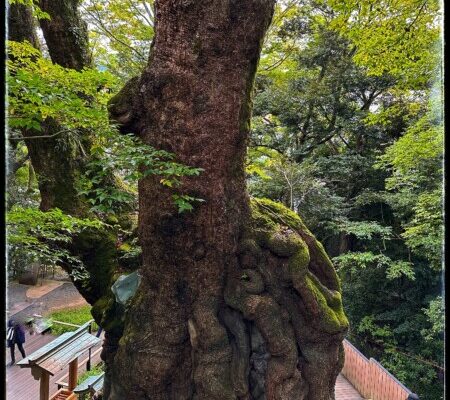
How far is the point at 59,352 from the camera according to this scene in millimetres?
4723

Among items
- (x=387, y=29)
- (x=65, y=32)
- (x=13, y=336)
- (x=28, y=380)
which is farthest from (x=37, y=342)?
(x=387, y=29)

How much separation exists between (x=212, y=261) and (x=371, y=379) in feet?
16.3

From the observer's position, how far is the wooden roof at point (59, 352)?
4.20 m

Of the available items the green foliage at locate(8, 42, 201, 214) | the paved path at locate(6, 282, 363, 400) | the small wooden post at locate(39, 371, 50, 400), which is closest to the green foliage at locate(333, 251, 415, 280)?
the paved path at locate(6, 282, 363, 400)

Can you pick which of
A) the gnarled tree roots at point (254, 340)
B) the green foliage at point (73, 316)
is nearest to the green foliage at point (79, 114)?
the gnarled tree roots at point (254, 340)

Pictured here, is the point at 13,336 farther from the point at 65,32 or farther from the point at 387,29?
the point at 387,29

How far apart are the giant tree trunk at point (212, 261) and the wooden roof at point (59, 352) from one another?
57.1 inches

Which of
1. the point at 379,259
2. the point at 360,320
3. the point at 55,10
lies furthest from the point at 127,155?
the point at 360,320

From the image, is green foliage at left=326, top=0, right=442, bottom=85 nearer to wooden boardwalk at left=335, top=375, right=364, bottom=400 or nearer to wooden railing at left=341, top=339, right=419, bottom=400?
wooden railing at left=341, top=339, right=419, bottom=400

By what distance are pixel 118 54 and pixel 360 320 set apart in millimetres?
8968

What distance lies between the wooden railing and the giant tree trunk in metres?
3.13

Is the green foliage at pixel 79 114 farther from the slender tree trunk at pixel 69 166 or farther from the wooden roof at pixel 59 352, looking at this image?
the wooden roof at pixel 59 352

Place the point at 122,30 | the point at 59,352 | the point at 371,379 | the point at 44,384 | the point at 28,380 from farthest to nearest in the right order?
the point at 122,30, the point at 28,380, the point at 371,379, the point at 59,352, the point at 44,384

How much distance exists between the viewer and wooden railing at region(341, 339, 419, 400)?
219 inches
